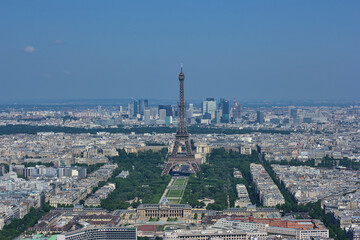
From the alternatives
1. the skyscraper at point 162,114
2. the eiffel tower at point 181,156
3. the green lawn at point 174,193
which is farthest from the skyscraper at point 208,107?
the green lawn at point 174,193

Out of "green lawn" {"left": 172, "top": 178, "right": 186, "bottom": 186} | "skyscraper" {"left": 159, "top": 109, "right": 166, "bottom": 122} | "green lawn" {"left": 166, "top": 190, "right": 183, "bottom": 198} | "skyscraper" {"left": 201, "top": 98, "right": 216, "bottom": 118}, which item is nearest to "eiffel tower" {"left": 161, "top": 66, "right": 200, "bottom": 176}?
"green lawn" {"left": 172, "top": 178, "right": 186, "bottom": 186}

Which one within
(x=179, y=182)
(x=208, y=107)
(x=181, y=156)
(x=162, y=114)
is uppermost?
(x=208, y=107)

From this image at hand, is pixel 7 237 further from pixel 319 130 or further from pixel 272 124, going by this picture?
pixel 272 124

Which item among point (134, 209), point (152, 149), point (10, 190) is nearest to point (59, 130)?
point (152, 149)

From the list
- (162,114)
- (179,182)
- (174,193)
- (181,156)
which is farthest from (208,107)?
(174,193)

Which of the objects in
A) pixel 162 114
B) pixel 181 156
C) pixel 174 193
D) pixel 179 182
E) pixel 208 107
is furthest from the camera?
pixel 208 107

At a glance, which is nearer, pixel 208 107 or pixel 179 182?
pixel 179 182

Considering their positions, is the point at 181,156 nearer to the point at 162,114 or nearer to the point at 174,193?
the point at 174,193

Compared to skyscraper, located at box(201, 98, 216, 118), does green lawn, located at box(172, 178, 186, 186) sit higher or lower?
lower

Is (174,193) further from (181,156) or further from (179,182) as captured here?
(181,156)

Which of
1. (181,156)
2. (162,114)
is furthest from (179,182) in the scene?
(162,114)

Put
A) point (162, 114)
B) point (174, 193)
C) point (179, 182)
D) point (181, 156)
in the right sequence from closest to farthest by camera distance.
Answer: point (174, 193)
point (179, 182)
point (181, 156)
point (162, 114)

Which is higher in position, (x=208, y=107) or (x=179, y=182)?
(x=208, y=107)

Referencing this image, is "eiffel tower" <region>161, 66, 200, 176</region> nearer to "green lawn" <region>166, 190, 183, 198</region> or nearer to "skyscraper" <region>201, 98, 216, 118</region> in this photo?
"green lawn" <region>166, 190, 183, 198</region>
